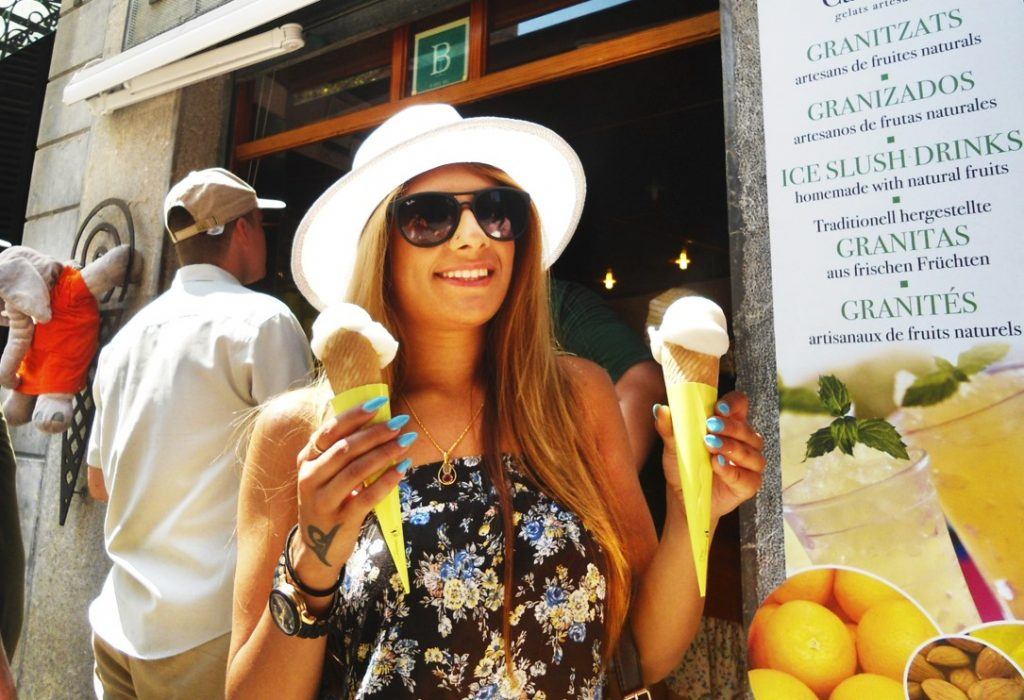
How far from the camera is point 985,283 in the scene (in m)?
1.69

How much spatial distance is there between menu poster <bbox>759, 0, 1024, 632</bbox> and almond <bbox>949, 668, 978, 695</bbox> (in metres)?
0.09

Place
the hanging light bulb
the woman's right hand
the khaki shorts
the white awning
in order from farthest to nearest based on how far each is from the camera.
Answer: the hanging light bulb < the white awning < the khaki shorts < the woman's right hand

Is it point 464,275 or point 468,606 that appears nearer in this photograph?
point 468,606

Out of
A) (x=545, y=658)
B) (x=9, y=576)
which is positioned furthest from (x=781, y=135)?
(x=9, y=576)

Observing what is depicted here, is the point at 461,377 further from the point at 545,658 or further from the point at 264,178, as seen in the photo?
the point at 264,178

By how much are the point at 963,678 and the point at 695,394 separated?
3.33 feet

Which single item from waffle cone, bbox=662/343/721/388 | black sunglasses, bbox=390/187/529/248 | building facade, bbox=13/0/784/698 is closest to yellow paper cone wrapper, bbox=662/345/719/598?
waffle cone, bbox=662/343/721/388

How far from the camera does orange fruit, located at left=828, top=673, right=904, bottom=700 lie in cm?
169

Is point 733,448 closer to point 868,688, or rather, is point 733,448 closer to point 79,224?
point 868,688

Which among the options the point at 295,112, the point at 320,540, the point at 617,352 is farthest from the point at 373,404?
the point at 295,112

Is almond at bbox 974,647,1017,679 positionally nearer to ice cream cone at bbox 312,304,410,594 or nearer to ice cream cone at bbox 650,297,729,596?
ice cream cone at bbox 650,297,729,596

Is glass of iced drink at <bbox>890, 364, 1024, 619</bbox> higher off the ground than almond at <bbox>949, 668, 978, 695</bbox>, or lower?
higher

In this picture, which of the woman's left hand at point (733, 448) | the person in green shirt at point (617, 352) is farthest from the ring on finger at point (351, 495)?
the person in green shirt at point (617, 352)

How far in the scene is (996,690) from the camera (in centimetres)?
160
